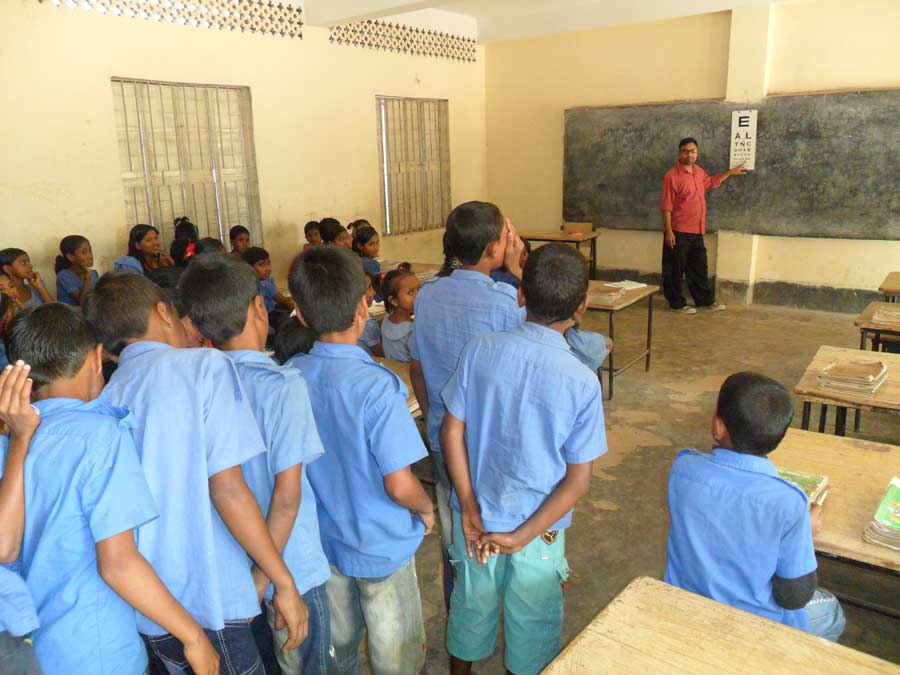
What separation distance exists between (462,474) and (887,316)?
2.71 meters

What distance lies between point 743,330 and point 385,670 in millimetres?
4992

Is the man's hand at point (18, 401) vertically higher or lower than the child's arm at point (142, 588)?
higher

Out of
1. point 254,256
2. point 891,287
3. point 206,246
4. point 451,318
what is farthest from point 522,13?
point 451,318

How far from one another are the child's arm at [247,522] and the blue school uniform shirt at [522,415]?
1.59 ft

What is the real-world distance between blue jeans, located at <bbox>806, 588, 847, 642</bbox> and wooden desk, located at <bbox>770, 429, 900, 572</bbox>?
168 mm

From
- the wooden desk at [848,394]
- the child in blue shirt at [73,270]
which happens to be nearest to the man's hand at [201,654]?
the wooden desk at [848,394]

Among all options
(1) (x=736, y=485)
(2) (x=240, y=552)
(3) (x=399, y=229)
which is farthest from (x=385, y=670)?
(3) (x=399, y=229)

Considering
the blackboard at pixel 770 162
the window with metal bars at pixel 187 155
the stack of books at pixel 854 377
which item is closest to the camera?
the stack of books at pixel 854 377

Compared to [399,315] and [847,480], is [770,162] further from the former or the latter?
[847,480]

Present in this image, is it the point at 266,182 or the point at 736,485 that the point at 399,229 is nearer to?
the point at 266,182

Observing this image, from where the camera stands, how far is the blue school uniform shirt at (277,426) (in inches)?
50.4

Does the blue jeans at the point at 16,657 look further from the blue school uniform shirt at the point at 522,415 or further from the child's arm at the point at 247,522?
the blue school uniform shirt at the point at 522,415

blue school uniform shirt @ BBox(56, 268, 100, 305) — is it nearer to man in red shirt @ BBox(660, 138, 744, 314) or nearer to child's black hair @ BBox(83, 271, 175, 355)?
child's black hair @ BBox(83, 271, 175, 355)

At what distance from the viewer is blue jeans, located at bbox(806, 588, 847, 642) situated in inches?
61.8
